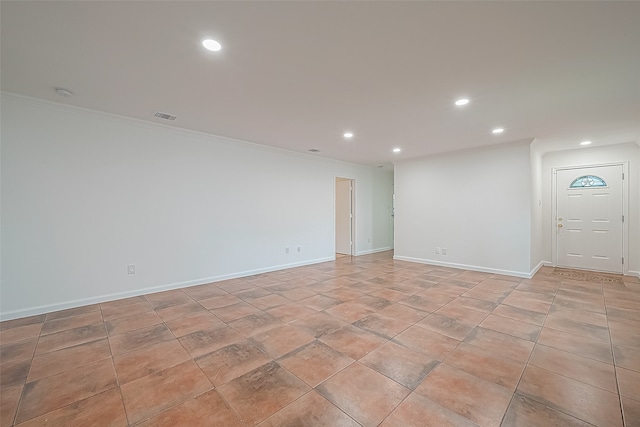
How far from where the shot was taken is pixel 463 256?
5828mm

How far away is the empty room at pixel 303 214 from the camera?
5.93ft

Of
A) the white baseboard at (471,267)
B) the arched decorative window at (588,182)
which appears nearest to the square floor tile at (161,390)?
the white baseboard at (471,267)

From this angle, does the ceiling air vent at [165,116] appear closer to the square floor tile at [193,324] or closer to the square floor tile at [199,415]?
the square floor tile at [193,324]

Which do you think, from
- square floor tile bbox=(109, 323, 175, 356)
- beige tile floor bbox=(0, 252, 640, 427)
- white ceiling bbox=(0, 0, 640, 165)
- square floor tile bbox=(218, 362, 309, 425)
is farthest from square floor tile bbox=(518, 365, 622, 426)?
square floor tile bbox=(109, 323, 175, 356)

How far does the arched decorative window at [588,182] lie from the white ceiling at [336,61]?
1.84 metres

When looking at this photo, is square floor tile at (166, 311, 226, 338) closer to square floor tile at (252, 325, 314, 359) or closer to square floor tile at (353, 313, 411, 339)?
square floor tile at (252, 325, 314, 359)

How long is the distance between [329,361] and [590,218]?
6582mm

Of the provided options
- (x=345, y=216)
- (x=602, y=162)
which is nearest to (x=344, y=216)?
(x=345, y=216)

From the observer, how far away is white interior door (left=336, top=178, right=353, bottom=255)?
761 cm

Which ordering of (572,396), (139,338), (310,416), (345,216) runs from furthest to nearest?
(345,216), (139,338), (572,396), (310,416)

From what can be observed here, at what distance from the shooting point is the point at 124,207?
384 cm

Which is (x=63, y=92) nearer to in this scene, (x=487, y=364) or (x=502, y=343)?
(x=487, y=364)

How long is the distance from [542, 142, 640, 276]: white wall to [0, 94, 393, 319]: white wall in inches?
227

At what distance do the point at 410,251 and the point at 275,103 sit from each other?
16.8 feet
